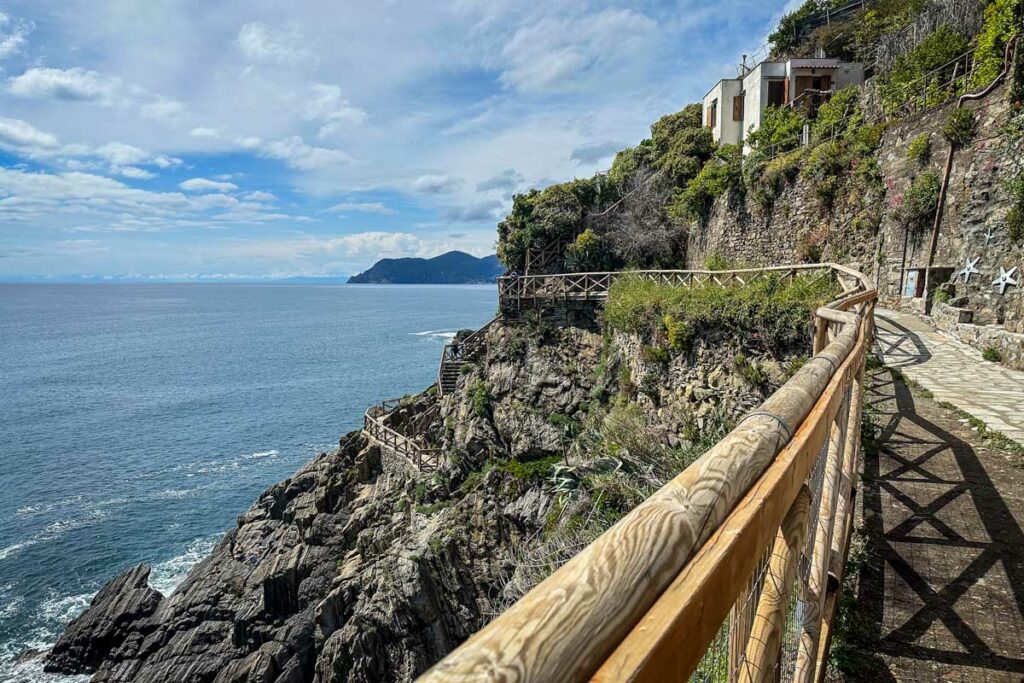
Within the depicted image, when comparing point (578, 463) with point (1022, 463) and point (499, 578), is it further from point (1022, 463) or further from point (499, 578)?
point (1022, 463)

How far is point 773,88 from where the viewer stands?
2659cm

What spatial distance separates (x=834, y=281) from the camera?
12172mm

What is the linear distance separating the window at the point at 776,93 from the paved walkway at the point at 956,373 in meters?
16.0

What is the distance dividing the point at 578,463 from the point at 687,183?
54.7 ft

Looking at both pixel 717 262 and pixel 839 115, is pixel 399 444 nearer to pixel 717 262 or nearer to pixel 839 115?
pixel 717 262

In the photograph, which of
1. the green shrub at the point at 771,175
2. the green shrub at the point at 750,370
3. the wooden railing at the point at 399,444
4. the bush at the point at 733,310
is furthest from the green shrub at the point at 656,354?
the green shrub at the point at 771,175

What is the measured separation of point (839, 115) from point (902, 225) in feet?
22.0

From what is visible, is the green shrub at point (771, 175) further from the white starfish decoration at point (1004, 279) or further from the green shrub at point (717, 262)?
the white starfish decoration at point (1004, 279)

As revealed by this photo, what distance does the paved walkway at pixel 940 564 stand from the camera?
298 centimetres

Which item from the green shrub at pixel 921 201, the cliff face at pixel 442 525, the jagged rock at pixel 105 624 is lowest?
the jagged rock at pixel 105 624

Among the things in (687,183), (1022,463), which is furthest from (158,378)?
(1022,463)

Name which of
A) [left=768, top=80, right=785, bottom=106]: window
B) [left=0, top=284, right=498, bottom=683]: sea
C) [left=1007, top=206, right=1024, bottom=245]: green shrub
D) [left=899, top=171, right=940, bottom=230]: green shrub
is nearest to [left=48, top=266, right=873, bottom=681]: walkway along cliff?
[left=0, top=284, right=498, bottom=683]: sea

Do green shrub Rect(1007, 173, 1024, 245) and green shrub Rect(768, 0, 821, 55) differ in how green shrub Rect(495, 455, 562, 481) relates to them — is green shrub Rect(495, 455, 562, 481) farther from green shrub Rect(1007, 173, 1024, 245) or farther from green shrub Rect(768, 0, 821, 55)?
green shrub Rect(768, 0, 821, 55)

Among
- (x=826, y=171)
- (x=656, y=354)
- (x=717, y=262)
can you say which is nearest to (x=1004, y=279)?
(x=656, y=354)
